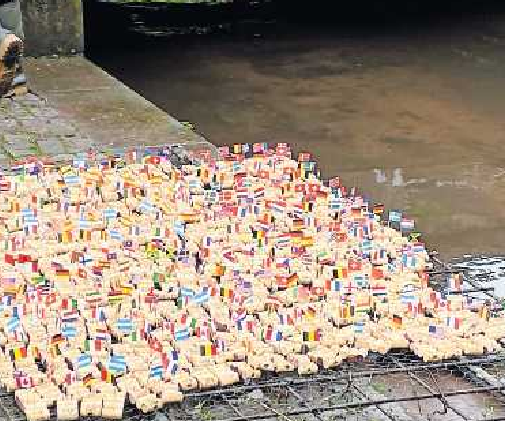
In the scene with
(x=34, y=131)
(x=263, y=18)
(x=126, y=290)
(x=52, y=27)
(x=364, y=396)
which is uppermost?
(x=52, y=27)

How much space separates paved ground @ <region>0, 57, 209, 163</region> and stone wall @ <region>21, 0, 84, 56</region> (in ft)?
2.31

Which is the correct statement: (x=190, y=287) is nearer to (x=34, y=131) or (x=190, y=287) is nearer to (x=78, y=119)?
(x=34, y=131)

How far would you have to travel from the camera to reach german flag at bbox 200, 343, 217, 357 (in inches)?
161

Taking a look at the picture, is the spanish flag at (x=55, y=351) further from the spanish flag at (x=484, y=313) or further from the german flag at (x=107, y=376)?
the spanish flag at (x=484, y=313)

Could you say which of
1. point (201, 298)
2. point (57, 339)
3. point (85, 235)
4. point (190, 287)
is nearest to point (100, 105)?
point (85, 235)

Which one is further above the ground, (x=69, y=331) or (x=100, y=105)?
(x=100, y=105)

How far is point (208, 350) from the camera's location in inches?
161

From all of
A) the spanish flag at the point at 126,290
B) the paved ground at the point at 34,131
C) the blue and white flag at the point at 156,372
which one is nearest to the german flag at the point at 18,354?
the blue and white flag at the point at 156,372

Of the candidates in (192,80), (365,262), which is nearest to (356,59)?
(192,80)

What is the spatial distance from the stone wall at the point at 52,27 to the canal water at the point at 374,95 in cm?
80

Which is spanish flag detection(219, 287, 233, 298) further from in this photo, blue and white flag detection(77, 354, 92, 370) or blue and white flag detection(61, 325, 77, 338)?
blue and white flag detection(77, 354, 92, 370)

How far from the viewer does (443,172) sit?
7.44 metres

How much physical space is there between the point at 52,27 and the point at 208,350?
588 centimetres

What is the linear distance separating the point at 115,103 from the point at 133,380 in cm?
418
